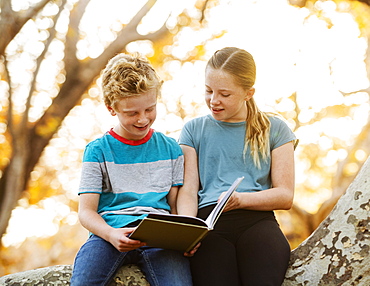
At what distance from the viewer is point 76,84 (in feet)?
23.2

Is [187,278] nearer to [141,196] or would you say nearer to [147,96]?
[141,196]

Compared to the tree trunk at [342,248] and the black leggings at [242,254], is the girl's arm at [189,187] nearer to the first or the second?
the black leggings at [242,254]

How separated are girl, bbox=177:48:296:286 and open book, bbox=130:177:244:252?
0.20 metres

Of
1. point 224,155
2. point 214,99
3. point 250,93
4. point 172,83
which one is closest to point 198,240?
point 224,155

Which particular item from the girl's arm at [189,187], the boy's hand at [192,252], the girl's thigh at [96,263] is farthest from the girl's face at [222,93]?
the girl's thigh at [96,263]

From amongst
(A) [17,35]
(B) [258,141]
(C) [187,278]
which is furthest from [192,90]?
(C) [187,278]

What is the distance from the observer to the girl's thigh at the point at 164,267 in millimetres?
1905

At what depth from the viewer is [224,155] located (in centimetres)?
243

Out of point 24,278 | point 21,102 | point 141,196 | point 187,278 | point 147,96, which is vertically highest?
point 21,102

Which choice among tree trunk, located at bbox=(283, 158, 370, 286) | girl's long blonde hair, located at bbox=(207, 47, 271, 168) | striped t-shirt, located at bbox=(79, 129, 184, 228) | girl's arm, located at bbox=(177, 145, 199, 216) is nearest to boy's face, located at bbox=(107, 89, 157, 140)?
striped t-shirt, located at bbox=(79, 129, 184, 228)

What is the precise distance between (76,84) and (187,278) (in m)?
5.57

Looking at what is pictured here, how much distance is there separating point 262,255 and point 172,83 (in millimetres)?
7271

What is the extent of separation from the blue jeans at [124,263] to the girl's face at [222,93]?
0.80 m

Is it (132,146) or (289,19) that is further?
(289,19)
